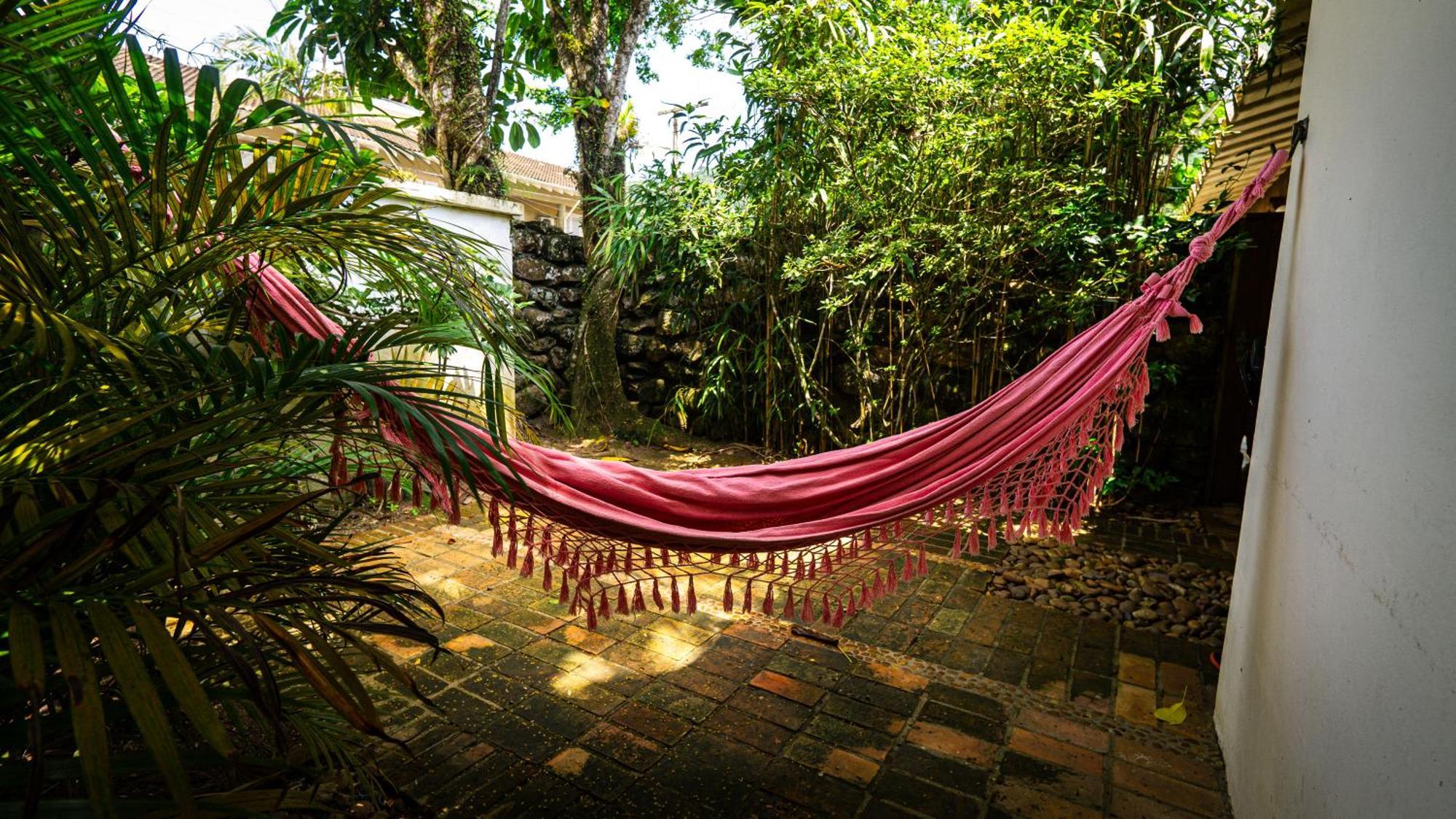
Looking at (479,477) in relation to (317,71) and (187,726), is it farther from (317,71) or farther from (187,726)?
(317,71)

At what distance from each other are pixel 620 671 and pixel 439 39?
372 centimetres

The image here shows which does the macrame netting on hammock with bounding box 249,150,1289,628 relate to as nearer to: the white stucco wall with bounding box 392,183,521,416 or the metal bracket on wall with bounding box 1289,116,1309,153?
the metal bracket on wall with bounding box 1289,116,1309,153

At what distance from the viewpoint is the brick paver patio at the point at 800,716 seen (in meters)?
1.37

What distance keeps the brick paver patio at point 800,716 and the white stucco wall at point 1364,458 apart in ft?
0.93

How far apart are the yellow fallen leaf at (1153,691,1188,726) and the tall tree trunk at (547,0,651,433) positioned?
10.8ft

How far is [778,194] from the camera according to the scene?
3578 millimetres

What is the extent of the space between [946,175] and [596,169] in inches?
94.1

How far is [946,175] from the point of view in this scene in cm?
300

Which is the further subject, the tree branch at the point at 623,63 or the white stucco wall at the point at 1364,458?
the tree branch at the point at 623,63

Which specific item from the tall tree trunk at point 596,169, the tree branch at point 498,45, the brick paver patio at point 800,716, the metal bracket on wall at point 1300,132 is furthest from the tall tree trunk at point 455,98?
the metal bracket on wall at point 1300,132

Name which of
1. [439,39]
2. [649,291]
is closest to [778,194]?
[649,291]

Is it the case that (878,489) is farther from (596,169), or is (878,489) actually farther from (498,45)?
(498,45)

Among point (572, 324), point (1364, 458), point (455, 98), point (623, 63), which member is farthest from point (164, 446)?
point (623, 63)

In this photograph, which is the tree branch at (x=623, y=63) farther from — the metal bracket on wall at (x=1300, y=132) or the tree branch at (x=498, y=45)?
the metal bracket on wall at (x=1300, y=132)
